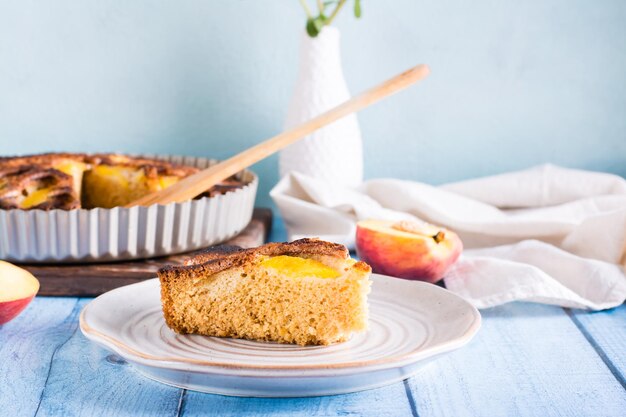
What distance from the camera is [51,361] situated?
1388 mm

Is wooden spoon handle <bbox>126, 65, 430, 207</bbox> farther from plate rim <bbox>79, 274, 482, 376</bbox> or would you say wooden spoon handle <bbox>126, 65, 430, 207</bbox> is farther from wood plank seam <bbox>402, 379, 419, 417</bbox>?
wood plank seam <bbox>402, 379, 419, 417</bbox>

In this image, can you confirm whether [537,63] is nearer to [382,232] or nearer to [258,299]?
[382,232]

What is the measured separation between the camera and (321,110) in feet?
7.93

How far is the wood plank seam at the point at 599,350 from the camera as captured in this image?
1.37 metres

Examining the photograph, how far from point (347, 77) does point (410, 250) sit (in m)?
0.95

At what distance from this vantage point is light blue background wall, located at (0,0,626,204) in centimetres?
260

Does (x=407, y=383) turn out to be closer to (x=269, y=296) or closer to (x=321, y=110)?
(x=269, y=296)

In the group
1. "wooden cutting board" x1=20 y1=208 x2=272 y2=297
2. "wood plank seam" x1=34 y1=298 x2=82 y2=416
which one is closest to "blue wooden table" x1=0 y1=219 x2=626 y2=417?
"wood plank seam" x1=34 y1=298 x2=82 y2=416

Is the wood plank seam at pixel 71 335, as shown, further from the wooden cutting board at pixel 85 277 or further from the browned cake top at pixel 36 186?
the browned cake top at pixel 36 186

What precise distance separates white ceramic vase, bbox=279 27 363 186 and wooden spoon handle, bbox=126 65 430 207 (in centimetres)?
44

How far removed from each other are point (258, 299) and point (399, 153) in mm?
1396

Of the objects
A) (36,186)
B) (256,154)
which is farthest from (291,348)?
(36,186)

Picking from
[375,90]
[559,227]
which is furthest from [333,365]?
[559,227]

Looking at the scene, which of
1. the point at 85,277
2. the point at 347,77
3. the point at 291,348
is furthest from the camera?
the point at 347,77
